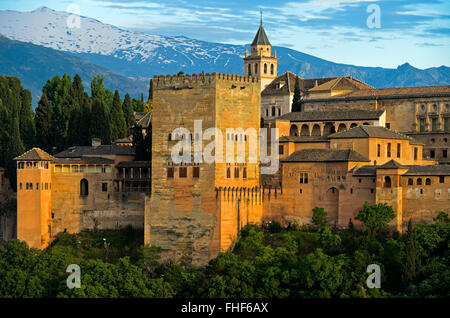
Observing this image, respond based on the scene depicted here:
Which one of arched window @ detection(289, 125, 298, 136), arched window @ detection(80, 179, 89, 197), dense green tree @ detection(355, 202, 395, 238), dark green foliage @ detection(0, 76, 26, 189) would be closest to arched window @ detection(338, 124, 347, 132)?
arched window @ detection(289, 125, 298, 136)

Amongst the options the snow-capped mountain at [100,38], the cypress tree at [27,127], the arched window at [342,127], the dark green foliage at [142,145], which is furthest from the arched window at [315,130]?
the snow-capped mountain at [100,38]

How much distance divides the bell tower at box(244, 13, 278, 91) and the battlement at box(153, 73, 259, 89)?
38669mm

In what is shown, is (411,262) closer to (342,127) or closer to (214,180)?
(214,180)

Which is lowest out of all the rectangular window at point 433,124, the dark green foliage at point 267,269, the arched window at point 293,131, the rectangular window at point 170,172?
the dark green foliage at point 267,269

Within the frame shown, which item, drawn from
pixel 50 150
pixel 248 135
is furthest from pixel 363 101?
pixel 50 150

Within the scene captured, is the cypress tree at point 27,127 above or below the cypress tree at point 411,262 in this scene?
above

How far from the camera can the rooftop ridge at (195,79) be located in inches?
2019

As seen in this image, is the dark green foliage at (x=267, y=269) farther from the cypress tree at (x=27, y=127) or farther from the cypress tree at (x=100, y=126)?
the cypress tree at (x=27, y=127)

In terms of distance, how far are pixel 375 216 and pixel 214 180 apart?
28.6ft

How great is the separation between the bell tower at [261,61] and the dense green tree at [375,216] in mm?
43430

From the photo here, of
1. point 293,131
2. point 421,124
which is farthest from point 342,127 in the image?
point 421,124

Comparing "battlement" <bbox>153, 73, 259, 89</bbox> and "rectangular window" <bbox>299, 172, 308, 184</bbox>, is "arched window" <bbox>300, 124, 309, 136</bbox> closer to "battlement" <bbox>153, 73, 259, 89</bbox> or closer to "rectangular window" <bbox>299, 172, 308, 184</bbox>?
"battlement" <bbox>153, 73, 259, 89</bbox>

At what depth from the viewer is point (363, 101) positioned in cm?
6338
